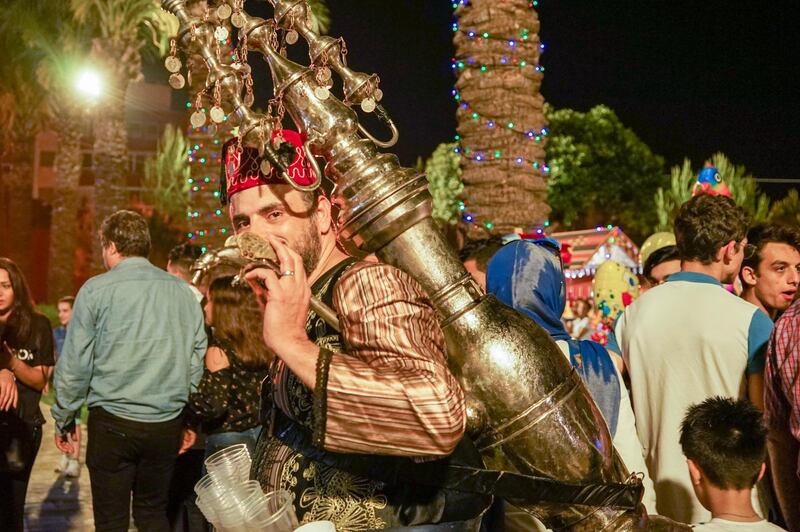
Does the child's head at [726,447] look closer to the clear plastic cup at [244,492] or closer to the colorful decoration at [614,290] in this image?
the clear plastic cup at [244,492]

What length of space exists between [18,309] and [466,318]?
459 centimetres

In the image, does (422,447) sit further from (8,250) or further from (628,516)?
(8,250)

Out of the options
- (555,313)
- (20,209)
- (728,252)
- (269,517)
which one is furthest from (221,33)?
(20,209)

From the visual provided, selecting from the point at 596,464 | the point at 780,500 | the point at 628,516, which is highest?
the point at 596,464

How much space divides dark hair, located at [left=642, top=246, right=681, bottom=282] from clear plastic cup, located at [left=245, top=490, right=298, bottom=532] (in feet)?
12.0

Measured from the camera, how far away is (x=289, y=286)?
200cm

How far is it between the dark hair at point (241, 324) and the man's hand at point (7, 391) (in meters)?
1.36

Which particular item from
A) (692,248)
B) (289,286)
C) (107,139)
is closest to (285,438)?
(289,286)

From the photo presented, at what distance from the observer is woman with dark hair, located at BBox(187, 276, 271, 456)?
524cm

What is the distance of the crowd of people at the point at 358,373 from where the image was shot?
6.43 feet

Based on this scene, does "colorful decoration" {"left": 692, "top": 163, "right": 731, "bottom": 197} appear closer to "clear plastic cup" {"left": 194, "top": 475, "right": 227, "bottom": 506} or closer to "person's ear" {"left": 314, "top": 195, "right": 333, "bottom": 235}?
"person's ear" {"left": 314, "top": 195, "right": 333, "bottom": 235}

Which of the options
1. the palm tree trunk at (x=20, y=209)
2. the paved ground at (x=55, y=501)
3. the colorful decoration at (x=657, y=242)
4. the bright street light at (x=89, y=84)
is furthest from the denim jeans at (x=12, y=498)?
the palm tree trunk at (x=20, y=209)

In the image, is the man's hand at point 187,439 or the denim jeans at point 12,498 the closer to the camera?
the denim jeans at point 12,498

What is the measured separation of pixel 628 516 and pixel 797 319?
142 centimetres
